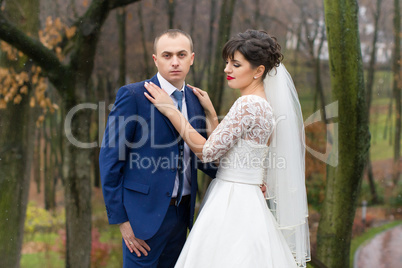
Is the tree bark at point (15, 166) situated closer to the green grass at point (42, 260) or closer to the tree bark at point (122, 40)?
the green grass at point (42, 260)

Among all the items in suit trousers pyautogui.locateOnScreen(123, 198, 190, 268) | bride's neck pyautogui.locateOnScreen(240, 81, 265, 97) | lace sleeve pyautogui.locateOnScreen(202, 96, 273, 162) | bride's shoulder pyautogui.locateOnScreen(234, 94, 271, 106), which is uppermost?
bride's neck pyautogui.locateOnScreen(240, 81, 265, 97)

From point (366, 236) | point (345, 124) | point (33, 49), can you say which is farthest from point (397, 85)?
point (33, 49)

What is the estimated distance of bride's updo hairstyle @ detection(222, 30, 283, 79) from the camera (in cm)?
208

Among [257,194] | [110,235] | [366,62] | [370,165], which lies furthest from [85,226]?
[366,62]

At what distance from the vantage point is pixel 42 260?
411cm

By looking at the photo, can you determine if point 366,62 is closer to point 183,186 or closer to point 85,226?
point 183,186

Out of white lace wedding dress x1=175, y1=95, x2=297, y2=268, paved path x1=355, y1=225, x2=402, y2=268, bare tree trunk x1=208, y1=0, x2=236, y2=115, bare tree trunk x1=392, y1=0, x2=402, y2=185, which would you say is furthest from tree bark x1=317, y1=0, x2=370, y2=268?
white lace wedding dress x1=175, y1=95, x2=297, y2=268

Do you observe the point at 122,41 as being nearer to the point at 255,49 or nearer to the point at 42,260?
the point at 255,49

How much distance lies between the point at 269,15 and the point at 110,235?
302 centimetres

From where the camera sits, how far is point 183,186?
7.52 feet

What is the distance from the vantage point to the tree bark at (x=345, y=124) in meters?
3.25

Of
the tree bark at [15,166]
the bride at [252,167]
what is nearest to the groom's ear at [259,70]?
the bride at [252,167]

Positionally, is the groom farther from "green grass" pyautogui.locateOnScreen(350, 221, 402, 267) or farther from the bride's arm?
"green grass" pyautogui.locateOnScreen(350, 221, 402, 267)

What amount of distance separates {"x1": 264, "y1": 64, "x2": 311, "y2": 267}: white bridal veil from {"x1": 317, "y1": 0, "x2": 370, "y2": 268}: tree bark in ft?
4.22
